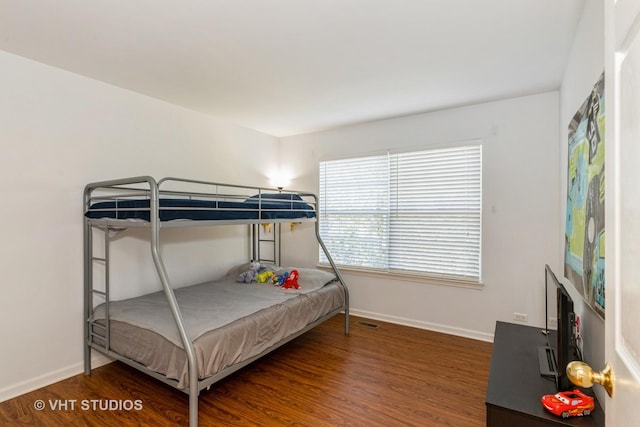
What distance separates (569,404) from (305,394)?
1.58 meters

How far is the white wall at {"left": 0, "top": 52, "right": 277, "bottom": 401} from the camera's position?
7.41ft

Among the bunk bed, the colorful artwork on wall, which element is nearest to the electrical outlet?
the colorful artwork on wall

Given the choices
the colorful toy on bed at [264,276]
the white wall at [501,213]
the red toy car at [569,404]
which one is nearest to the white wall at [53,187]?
the colorful toy on bed at [264,276]

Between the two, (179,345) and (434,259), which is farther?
(434,259)

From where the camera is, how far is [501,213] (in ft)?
10.5

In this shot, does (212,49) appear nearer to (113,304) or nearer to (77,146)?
(77,146)

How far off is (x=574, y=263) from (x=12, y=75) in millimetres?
3816

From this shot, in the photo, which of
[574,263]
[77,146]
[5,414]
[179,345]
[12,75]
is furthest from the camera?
[77,146]

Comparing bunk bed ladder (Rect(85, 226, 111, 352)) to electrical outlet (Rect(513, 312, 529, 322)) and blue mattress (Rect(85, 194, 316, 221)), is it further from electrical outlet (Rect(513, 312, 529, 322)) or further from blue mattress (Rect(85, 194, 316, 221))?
electrical outlet (Rect(513, 312, 529, 322))

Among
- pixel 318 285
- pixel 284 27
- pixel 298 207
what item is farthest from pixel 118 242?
pixel 284 27

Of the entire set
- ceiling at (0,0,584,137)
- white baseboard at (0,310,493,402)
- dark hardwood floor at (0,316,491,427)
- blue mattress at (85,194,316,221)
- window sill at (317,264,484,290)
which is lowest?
dark hardwood floor at (0,316,491,427)

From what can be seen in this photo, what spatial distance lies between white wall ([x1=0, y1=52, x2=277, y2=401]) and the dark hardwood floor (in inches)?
14.2

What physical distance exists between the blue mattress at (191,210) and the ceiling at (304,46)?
3.40 ft

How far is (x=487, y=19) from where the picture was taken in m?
1.88
